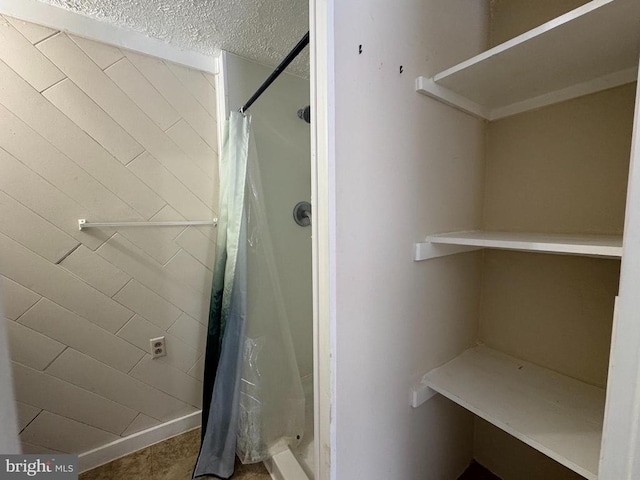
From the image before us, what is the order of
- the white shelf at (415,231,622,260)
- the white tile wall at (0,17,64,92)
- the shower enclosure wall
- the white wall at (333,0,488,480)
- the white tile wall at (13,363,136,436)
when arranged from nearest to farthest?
the white shelf at (415,231,622,260), the white wall at (333,0,488,480), the white tile wall at (0,17,64,92), the white tile wall at (13,363,136,436), the shower enclosure wall

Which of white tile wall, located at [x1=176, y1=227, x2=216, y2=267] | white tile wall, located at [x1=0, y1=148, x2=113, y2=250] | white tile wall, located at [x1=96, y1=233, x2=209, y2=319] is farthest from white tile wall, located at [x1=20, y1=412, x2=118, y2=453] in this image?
white tile wall, located at [x1=176, y1=227, x2=216, y2=267]

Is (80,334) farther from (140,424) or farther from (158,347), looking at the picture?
(140,424)

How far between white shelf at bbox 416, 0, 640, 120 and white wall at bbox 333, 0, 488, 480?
0.08 m

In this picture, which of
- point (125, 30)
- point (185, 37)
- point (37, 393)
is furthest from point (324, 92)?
point (37, 393)

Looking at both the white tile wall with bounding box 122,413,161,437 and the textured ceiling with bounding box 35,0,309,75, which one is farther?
the white tile wall with bounding box 122,413,161,437

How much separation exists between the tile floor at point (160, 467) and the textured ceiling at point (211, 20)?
2035 millimetres

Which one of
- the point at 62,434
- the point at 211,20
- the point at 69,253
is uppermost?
the point at 211,20

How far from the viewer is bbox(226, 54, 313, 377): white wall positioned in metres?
1.39

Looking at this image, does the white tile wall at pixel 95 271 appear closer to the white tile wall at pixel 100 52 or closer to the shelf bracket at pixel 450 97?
the white tile wall at pixel 100 52

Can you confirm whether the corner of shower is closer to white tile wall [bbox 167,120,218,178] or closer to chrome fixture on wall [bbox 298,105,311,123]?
chrome fixture on wall [bbox 298,105,311,123]

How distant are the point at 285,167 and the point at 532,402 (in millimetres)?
1453

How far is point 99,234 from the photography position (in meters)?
1.14

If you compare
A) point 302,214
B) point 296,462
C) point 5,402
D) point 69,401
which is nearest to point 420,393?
point 296,462

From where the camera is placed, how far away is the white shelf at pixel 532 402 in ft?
2.00
